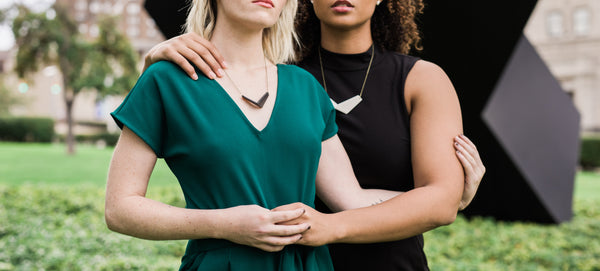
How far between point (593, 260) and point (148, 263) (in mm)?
4207

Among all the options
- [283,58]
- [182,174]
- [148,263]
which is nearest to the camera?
[182,174]

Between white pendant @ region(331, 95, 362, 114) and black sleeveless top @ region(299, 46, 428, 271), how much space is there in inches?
0.6

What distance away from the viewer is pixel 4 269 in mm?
4453

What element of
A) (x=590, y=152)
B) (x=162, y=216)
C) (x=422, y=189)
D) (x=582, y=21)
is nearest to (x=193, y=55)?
(x=162, y=216)

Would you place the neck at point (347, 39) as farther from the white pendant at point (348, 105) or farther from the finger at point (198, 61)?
the finger at point (198, 61)

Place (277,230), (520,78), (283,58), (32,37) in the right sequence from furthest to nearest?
1. (32,37)
2. (520,78)
3. (283,58)
4. (277,230)

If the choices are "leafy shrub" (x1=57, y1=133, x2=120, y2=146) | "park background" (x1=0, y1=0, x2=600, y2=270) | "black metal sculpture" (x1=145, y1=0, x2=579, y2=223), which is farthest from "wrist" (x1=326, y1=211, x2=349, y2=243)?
"leafy shrub" (x1=57, y1=133, x2=120, y2=146)

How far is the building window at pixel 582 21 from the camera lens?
29.0m

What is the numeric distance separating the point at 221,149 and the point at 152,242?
4.77 m

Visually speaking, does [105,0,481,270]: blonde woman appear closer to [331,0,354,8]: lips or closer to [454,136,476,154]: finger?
[454,136,476,154]: finger

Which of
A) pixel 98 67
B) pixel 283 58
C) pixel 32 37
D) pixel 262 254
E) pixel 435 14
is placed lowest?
pixel 98 67

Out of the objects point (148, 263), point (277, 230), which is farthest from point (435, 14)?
point (277, 230)

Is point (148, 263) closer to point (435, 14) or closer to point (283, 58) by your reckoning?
point (435, 14)

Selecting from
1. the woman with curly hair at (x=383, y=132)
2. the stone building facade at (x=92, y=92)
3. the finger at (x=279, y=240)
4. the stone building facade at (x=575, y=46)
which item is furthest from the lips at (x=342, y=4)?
the stone building facade at (x=92, y=92)
